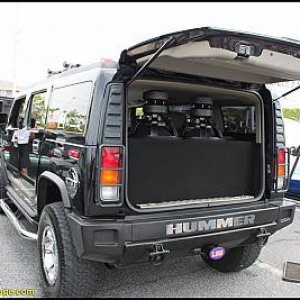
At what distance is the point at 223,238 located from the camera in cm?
312

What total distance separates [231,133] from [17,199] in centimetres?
263

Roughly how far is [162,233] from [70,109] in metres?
1.32

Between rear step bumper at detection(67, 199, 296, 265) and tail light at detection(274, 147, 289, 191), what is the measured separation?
1.25 ft

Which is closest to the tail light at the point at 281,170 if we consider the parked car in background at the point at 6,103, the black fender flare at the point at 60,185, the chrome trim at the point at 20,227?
the black fender flare at the point at 60,185

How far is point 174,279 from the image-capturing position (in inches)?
148

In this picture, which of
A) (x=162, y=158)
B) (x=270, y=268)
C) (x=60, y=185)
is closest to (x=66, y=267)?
(x=60, y=185)

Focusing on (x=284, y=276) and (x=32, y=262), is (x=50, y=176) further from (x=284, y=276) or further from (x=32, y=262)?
(x=284, y=276)

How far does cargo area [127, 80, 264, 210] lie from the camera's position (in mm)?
3160

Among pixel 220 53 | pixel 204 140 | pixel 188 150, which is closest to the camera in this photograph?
pixel 220 53

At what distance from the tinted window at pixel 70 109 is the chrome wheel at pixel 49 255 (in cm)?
87

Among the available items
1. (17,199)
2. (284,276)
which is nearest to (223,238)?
(284,276)

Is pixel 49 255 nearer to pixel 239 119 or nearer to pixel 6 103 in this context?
pixel 239 119

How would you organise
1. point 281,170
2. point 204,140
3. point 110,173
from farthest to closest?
point 281,170 < point 204,140 < point 110,173

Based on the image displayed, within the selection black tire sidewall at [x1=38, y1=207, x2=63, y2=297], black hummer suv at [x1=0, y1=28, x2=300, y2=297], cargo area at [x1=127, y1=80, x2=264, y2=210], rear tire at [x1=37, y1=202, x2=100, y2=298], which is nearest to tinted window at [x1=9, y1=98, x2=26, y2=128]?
black hummer suv at [x1=0, y1=28, x2=300, y2=297]
